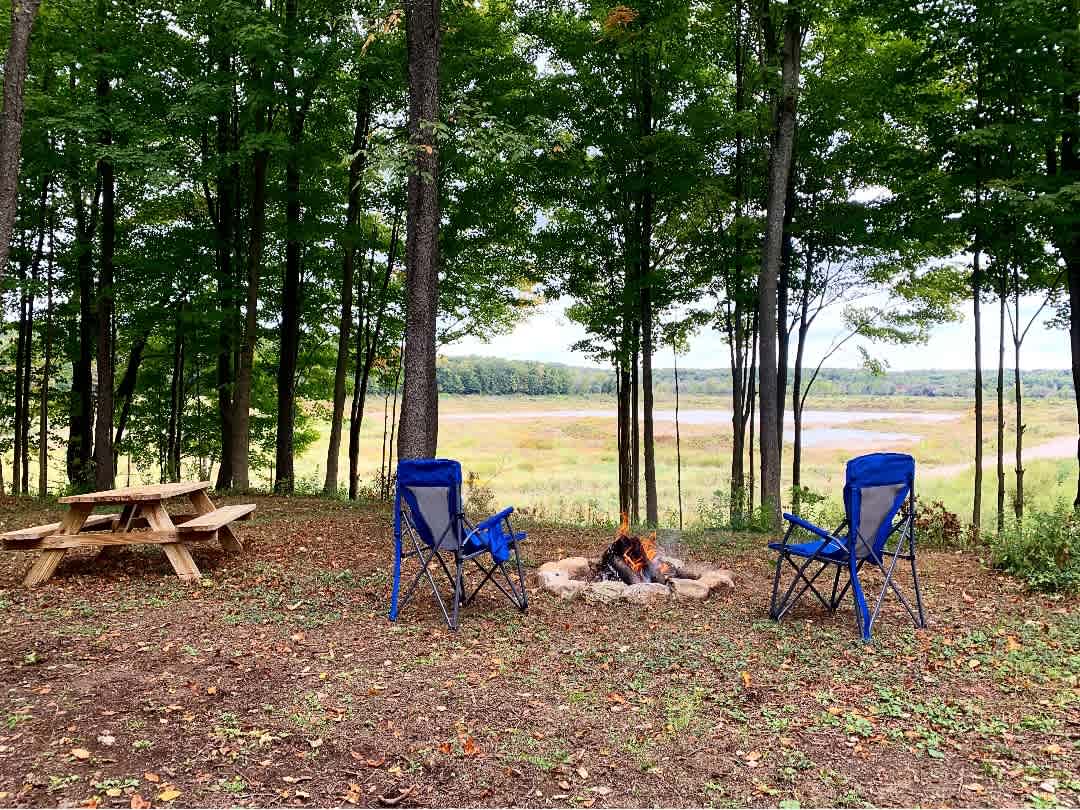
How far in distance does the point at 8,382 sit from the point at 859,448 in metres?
19.0

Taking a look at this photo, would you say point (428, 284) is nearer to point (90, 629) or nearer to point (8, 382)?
point (90, 629)

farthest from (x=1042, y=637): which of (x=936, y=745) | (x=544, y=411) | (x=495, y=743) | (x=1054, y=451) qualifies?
(x=544, y=411)

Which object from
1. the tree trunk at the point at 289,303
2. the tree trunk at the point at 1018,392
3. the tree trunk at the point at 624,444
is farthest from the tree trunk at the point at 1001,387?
the tree trunk at the point at 289,303

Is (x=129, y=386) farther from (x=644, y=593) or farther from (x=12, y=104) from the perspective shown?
(x=644, y=593)

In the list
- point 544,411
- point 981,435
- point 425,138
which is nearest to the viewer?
point 425,138

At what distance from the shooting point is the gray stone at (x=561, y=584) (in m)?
4.73

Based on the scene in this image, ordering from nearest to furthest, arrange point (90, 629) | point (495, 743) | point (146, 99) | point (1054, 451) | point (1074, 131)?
point (495, 743) → point (90, 629) → point (1074, 131) → point (146, 99) → point (1054, 451)

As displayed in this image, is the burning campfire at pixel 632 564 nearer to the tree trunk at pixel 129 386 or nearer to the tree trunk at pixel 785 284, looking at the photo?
the tree trunk at pixel 785 284

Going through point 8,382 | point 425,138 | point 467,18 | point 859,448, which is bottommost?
point 859,448

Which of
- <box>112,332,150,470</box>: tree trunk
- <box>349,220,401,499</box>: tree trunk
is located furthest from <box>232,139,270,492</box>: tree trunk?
<box>112,332,150,470</box>: tree trunk

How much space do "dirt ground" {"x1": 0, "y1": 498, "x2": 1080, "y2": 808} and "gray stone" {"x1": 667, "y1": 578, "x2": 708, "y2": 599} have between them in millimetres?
102

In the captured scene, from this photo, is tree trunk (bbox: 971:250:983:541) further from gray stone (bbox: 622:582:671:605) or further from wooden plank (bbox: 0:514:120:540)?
wooden plank (bbox: 0:514:120:540)

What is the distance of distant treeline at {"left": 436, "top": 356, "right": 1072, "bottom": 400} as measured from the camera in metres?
10.7

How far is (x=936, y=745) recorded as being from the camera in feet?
8.97
